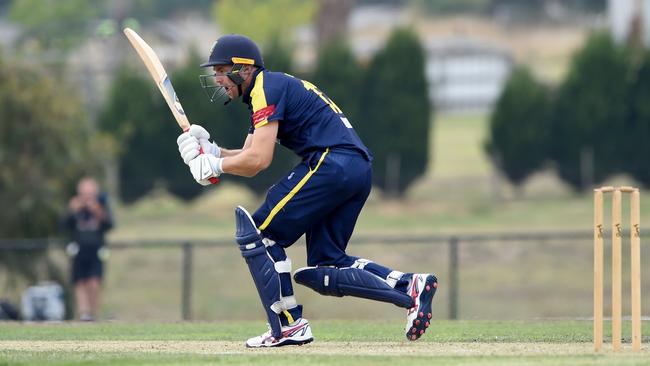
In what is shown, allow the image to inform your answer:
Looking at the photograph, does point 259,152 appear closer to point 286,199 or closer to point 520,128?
point 286,199

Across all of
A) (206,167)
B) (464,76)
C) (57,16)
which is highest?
(57,16)

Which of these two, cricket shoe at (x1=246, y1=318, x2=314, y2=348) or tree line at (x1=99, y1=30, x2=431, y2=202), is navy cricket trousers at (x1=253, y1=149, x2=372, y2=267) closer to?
cricket shoe at (x1=246, y1=318, x2=314, y2=348)

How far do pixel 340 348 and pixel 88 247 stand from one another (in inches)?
382

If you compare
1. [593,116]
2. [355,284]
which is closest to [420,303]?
[355,284]

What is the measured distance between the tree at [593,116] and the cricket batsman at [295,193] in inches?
801

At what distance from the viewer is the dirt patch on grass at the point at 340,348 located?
824 cm

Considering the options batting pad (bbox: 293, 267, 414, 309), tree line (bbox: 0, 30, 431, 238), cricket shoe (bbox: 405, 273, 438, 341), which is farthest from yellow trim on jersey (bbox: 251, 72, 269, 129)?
tree line (bbox: 0, 30, 431, 238)

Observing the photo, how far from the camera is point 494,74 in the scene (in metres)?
58.3

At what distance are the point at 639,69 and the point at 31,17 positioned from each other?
3150 cm

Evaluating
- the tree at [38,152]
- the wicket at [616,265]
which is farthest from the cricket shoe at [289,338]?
the tree at [38,152]

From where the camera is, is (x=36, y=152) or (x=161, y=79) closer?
(x=161, y=79)

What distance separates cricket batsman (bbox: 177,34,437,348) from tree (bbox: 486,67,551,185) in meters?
20.2

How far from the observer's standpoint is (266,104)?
8.42 meters

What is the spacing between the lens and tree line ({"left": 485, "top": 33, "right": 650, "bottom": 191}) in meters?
28.5
